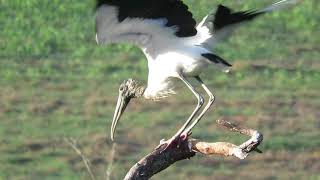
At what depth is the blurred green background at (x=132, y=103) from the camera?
15.0 metres

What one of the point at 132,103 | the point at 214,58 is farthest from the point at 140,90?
the point at 132,103

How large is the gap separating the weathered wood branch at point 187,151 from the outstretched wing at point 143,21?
88 cm

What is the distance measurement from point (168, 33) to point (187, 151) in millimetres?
999

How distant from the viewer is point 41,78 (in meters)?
18.6

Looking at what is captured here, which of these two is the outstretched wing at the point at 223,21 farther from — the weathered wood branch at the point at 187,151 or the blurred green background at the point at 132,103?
the blurred green background at the point at 132,103

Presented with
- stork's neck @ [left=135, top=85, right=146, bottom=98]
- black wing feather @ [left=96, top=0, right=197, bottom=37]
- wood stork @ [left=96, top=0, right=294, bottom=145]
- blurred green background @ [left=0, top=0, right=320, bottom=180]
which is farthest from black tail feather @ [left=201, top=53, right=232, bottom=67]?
blurred green background @ [left=0, top=0, right=320, bottom=180]

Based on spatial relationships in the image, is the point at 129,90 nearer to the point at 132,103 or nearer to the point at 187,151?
the point at 187,151

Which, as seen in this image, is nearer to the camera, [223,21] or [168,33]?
[223,21]

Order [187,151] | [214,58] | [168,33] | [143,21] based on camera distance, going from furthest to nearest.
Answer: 1. [168,33]
2. [214,58]
3. [143,21]
4. [187,151]

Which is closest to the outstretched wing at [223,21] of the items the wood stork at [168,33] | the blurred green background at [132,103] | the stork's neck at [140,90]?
the wood stork at [168,33]

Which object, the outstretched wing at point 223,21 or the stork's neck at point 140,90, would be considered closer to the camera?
the outstretched wing at point 223,21

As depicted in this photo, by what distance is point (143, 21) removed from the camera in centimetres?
879

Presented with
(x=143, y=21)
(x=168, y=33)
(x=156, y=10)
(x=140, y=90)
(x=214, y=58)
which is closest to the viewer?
(x=156, y=10)

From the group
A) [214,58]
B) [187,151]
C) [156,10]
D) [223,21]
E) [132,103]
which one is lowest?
[132,103]
